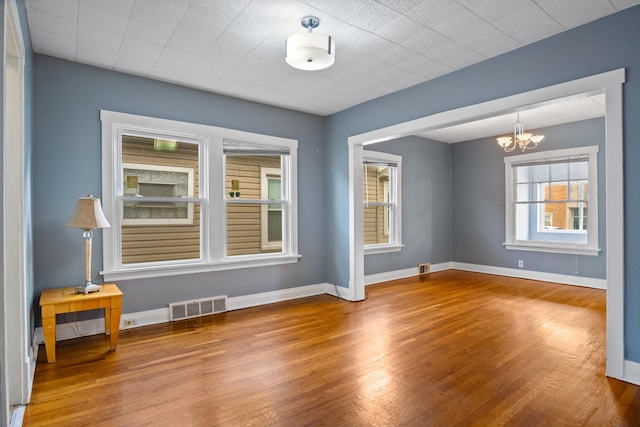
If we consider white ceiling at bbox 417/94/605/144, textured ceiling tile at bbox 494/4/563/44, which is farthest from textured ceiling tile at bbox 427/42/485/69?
white ceiling at bbox 417/94/605/144

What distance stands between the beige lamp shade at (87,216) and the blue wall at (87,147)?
380mm

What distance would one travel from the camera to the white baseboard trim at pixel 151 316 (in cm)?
340

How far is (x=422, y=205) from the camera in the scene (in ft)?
23.4

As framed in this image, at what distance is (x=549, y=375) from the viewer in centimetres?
268

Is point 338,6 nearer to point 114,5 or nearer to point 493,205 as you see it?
point 114,5

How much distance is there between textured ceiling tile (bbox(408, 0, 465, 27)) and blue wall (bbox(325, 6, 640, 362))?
956 mm

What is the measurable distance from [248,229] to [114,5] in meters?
3.25

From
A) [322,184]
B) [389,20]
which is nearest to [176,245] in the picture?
[322,184]

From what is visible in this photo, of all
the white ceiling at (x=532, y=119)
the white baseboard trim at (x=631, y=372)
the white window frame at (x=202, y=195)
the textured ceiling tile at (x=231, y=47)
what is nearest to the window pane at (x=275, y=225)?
the white window frame at (x=202, y=195)

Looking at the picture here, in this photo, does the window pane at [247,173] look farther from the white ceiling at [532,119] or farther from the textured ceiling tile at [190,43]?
the white ceiling at [532,119]

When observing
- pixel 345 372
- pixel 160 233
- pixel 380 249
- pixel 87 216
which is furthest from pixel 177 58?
pixel 380 249

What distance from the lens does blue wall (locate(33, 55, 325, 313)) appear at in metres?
3.31

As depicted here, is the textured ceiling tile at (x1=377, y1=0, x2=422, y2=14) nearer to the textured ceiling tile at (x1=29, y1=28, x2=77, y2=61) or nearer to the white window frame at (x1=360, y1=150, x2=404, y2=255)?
the textured ceiling tile at (x1=29, y1=28, x2=77, y2=61)

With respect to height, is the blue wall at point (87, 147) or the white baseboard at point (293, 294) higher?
the blue wall at point (87, 147)
